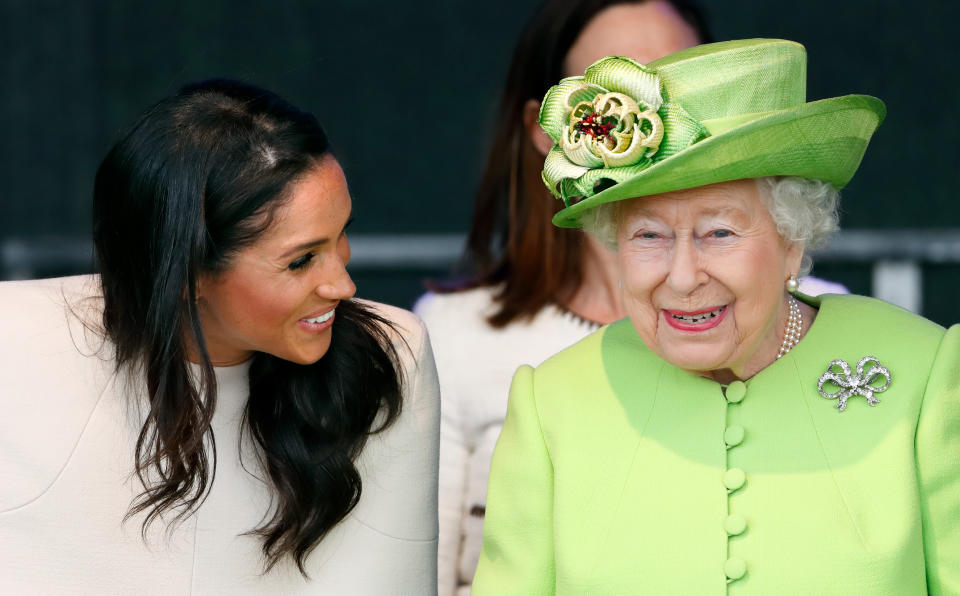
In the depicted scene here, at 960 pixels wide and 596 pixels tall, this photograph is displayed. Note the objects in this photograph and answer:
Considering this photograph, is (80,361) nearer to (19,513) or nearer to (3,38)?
(19,513)

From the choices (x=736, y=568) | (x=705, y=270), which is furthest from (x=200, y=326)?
(x=736, y=568)

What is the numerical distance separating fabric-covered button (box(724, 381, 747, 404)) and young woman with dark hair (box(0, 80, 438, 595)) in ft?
2.53

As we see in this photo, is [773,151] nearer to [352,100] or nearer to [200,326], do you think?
[200,326]

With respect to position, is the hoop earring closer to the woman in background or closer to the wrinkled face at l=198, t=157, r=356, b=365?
the wrinkled face at l=198, t=157, r=356, b=365

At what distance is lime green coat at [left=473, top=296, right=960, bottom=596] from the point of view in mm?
2473

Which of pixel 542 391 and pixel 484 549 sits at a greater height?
pixel 542 391

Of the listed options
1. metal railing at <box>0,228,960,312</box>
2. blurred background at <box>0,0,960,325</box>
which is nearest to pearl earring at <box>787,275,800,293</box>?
metal railing at <box>0,228,960,312</box>

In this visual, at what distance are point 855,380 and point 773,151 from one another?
1.51 ft

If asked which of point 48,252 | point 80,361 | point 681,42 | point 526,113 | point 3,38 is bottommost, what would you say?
point 48,252

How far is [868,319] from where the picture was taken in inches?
106

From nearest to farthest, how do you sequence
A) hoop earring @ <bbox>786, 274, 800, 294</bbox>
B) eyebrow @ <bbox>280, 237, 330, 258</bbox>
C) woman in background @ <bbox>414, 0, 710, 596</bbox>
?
hoop earring @ <bbox>786, 274, 800, 294</bbox> → eyebrow @ <bbox>280, 237, 330, 258</bbox> → woman in background @ <bbox>414, 0, 710, 596</bbox>

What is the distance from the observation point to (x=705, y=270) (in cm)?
249

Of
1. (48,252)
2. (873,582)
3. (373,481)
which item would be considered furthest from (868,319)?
(48,252)

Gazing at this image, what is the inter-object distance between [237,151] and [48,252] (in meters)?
3.35
